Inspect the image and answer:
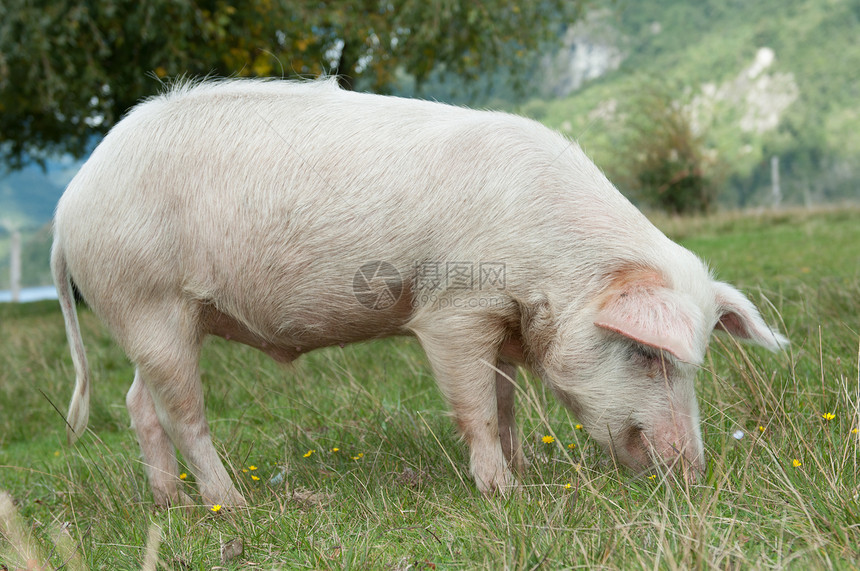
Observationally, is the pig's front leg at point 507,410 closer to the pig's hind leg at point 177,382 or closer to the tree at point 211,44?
the pig's hind leg at point 177,382

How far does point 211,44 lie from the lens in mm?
10531

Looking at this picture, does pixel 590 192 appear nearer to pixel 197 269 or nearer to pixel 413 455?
pixel 413 455

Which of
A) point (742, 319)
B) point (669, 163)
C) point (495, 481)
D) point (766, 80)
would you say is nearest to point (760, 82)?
point (766, 80)

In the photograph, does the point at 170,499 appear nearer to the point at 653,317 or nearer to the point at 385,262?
the point at 385,262

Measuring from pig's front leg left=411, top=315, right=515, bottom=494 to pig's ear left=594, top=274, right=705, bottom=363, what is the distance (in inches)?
18.6

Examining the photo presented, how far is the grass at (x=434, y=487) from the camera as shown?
2.08 m

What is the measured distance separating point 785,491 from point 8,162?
15.8 meters

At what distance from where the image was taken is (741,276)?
27.2 feet

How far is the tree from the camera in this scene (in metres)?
9.40

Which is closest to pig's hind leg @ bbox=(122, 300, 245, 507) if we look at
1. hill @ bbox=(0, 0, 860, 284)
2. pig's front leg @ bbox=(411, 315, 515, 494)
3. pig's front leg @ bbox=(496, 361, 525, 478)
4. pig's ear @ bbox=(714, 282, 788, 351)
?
pig's front leg @ bbox=(411, 315, 515, 494)

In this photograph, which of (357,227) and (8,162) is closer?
(357,227)

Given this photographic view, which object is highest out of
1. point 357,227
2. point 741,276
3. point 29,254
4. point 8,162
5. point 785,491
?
point 357,227

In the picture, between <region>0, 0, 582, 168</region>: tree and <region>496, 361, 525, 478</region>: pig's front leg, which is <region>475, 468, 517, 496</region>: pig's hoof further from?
<region>0, 0, 582, 168</region>: tree

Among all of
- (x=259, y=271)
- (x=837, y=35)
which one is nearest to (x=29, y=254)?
(x=259, y=271)
